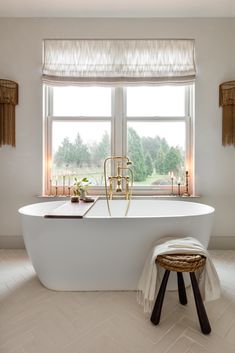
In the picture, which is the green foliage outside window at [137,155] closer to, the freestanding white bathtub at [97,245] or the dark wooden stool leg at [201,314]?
the freestanding white bathtub at [97,245]

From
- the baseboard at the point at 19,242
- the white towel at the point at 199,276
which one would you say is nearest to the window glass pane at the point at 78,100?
the baseboard at the point at 19,242

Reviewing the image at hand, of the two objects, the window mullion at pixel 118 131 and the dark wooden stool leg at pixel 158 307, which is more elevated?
the window mullion at pixel 118 131

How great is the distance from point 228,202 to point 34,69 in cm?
294

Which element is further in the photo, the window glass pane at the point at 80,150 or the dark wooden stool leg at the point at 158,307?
the window glass pane at the point at 80,150

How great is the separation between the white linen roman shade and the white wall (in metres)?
0.09

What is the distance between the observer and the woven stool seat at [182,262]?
59.0 inches

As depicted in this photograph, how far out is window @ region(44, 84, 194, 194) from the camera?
311cm

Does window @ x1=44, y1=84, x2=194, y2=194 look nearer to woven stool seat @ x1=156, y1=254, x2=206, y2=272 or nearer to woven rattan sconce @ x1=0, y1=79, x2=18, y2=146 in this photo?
woven rattan sconce @ x1=0, y1=79, x2=18, y2=146

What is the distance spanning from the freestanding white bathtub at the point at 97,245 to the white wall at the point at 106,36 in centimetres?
116

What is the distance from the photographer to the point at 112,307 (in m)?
1.75

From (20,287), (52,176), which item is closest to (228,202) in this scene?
(52,176)

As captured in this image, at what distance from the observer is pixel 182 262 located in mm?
1504

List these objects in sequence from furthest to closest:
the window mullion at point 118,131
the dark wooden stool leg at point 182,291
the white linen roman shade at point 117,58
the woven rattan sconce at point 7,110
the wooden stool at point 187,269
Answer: the window mullion at point 118,131, the white linen roman shade at point 117,58, the woven rattan sconce at point 7,110, the dark wooden stool leg at point 182,291, the wooden stool at point 187,269

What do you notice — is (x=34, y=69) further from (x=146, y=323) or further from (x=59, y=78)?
(x=146, y=323)
